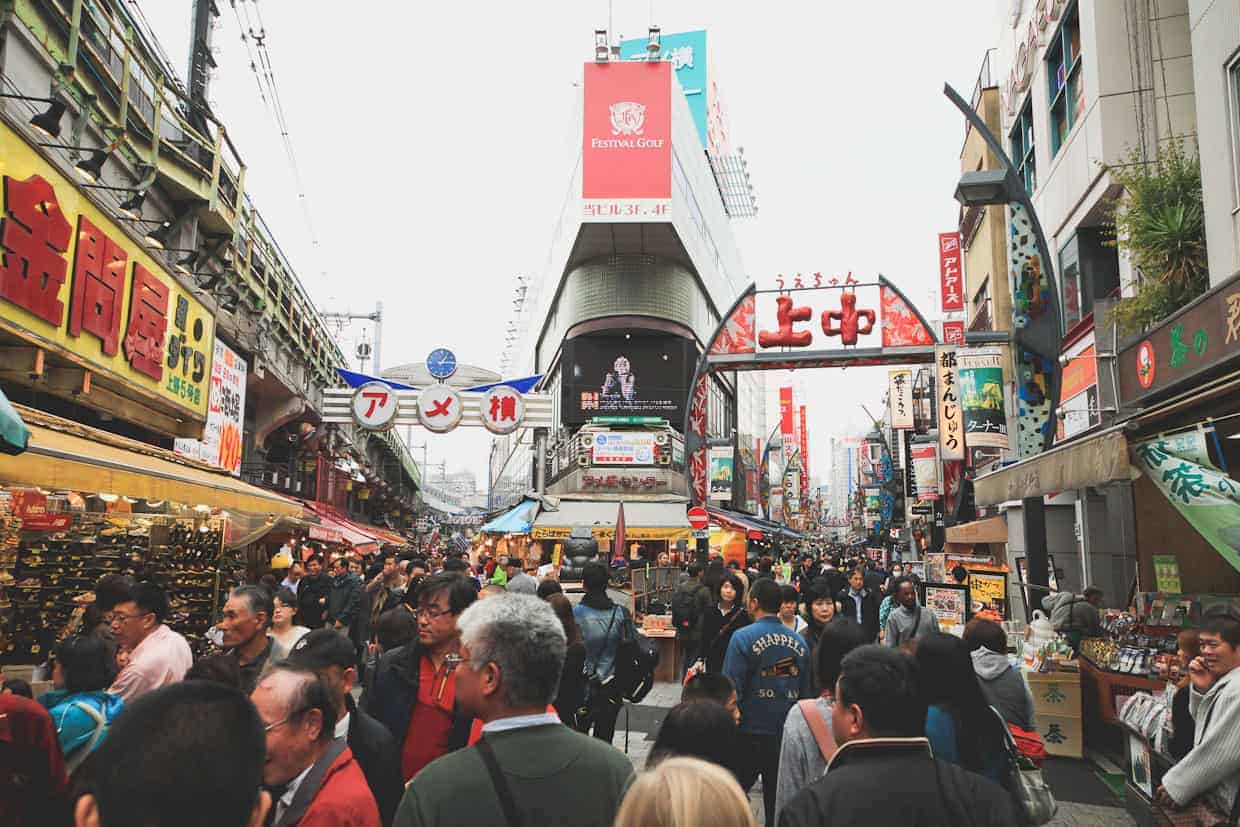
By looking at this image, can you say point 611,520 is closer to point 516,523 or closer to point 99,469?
point 516,523

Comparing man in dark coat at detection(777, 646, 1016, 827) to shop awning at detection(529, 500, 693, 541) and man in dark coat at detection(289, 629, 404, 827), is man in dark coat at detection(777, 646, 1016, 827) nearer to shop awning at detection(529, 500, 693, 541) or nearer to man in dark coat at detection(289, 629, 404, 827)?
man in dark coat at detection(289, 629, 404, 827)

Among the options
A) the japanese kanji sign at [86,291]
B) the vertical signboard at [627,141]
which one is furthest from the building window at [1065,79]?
the vertical signboard at [627,141]

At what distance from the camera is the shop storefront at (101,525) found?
290 inches

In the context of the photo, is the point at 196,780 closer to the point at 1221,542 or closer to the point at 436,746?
the point at 436,746

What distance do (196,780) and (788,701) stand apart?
14.4ft

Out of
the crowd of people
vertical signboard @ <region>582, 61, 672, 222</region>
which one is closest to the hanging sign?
vertical signboard @ <region>582, 61, 672, 222</region>

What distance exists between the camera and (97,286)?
11219 millimetres

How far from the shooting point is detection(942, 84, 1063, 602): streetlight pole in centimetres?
1275

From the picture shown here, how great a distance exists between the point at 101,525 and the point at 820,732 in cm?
1175

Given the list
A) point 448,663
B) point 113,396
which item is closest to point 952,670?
point 448,663

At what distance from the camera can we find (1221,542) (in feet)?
19.9

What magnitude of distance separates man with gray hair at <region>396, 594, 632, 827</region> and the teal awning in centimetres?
430

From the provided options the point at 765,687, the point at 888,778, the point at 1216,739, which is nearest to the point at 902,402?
the point at 765,687

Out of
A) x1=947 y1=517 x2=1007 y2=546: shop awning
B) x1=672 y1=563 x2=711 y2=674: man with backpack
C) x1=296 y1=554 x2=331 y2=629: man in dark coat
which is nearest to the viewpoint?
x1=296 y1=554 x2=331 y2=629: man in dark coat
